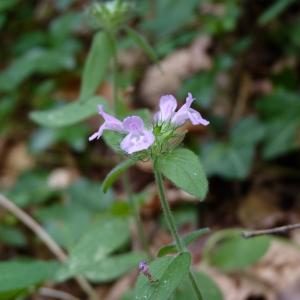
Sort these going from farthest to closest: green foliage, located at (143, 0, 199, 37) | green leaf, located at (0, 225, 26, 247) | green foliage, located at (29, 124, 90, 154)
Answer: green foliage, located at (29, 124, 90, 154) < green foliage, located at (143, 0, 199, 37) < green leaf, located at (0, 225, 26, 247)

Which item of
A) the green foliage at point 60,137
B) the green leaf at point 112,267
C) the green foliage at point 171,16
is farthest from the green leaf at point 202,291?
the green foliage at point 171,16

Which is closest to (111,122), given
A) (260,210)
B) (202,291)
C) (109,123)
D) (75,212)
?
(109,123)

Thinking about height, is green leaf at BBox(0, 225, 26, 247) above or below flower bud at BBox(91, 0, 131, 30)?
below

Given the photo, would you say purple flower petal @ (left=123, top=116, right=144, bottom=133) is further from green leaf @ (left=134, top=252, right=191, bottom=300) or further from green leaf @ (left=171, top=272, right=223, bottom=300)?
green leaf @ (left=171, top=272, right=223, bottom=300)

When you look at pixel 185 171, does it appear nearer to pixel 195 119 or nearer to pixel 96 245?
pixel 195 119

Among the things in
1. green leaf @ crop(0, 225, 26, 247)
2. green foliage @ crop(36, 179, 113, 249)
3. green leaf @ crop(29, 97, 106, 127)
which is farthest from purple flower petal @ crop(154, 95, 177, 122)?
green leaf @ crop(0, 225, 26, 247)

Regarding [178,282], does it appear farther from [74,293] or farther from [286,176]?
[286,176]

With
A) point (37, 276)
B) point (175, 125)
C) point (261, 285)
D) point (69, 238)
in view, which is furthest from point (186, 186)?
point (69, 238)
